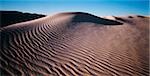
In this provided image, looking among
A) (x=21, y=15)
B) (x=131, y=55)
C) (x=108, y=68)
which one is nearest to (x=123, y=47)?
(x=131, y=55)

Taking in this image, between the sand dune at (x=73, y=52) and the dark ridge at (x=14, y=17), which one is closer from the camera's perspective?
the sand dune at (x=73, y=52)

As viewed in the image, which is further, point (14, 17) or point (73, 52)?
point (14, 17)

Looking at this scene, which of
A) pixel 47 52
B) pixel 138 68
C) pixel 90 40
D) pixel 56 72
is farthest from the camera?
pixel 90 40

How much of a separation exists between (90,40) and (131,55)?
189 cm

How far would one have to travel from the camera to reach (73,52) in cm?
658

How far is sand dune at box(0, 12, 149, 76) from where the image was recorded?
5465mm

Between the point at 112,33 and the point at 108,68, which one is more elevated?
the point at 112,33

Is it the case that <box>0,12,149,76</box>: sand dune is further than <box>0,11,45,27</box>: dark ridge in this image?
No

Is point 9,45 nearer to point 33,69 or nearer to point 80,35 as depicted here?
point 33,69

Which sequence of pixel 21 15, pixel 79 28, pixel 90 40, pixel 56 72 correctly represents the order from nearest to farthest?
pixel 56 72, pixel 90 40, pixel 79 28, pixel 21 15

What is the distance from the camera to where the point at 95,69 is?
5508 millimetres

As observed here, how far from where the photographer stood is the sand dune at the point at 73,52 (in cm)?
546

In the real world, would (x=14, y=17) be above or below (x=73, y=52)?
above

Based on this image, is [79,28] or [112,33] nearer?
[112,33]
